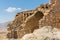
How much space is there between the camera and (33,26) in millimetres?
17484

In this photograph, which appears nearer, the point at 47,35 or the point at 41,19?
the point at 47,35

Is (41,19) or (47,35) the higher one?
(41,19)

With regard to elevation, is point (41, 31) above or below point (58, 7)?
below

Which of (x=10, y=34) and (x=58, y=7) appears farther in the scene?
(x=10, y=34)

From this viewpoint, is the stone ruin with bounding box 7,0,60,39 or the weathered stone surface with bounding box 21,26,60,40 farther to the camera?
the stone ruin with bounding box 7,0,60,39

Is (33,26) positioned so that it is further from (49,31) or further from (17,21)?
(17,21)

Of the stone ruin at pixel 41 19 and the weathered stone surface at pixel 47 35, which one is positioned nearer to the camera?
the weathered stone surface at pixel 47 35

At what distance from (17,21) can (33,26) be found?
19.9 meters

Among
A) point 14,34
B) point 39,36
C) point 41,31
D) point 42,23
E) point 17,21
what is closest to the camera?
point 39,36

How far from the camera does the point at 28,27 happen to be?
58.5ft

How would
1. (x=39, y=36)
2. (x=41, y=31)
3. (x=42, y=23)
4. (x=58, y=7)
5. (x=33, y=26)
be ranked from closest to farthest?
(x=39, y=36), (x=41, y=31), (x=58, y=7), (x=42, y=23), (x=33, y=26)

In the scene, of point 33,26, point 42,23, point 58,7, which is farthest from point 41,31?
point 33,26

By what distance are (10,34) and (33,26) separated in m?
16.3

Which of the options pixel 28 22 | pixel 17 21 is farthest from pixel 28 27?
pixel 17 21
